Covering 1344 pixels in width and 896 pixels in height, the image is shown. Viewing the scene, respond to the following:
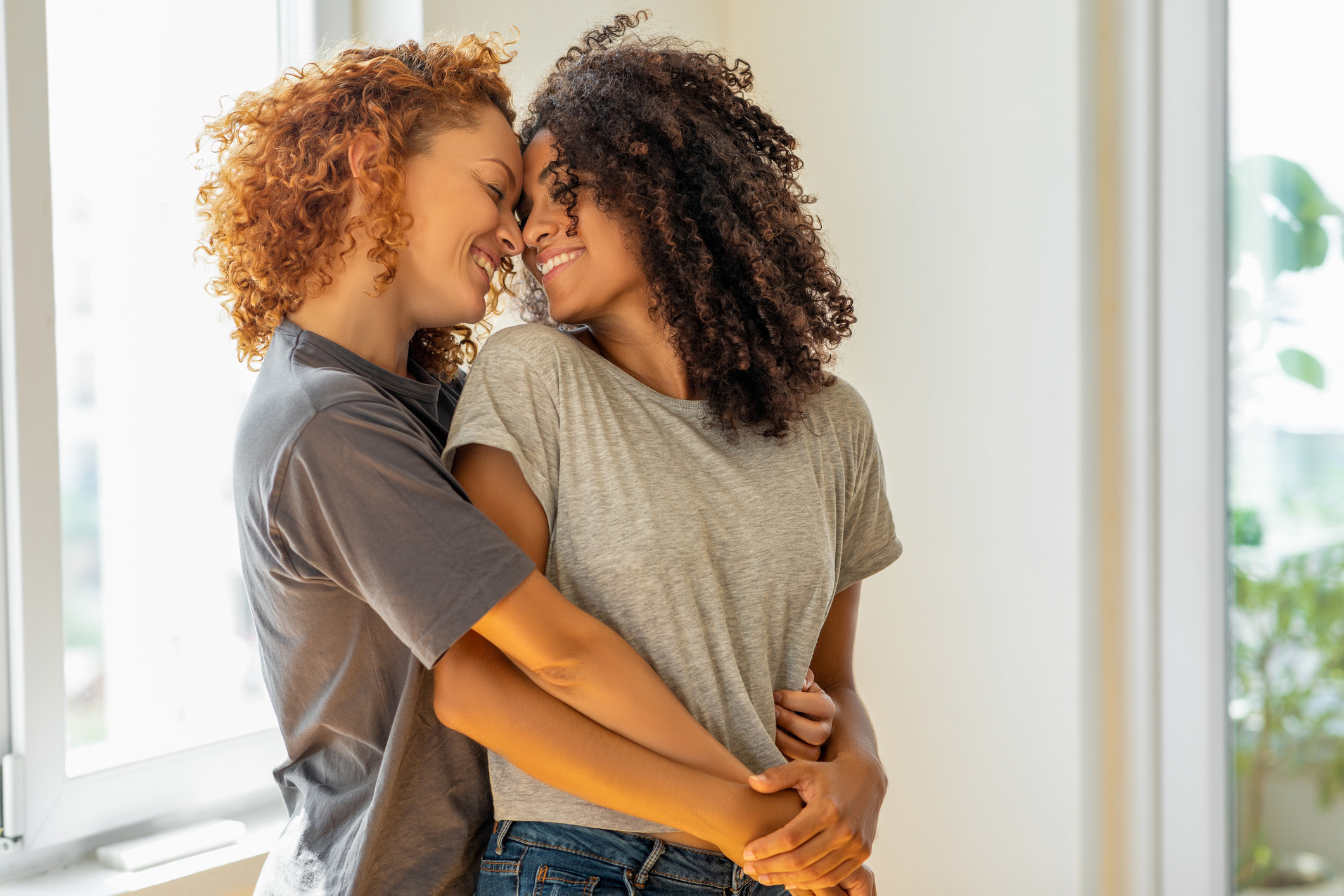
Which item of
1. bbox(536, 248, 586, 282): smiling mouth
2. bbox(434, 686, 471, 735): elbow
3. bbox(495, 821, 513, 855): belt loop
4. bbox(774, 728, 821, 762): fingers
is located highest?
bbox(536, 248, 586, 282): smiling mouth

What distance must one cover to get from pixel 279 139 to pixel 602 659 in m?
0.68

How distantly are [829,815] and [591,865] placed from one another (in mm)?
245

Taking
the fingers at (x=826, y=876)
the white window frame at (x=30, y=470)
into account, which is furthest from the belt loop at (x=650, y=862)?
the white window frame at (x=30, y=470)

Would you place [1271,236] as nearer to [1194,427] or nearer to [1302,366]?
[1302,366]

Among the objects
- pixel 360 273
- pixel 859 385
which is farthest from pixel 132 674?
pixel 859 385

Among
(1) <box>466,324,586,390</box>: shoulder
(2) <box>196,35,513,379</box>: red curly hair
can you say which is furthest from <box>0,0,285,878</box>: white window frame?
(1) <box>466,324,586,390</box>: shoulder

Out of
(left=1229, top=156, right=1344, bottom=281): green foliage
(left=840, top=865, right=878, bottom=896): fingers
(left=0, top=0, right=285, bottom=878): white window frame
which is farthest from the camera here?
(left=1229, top=156, right=1344, bottom=281): green foliage

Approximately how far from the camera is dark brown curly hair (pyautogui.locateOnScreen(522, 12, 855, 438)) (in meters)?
1.20

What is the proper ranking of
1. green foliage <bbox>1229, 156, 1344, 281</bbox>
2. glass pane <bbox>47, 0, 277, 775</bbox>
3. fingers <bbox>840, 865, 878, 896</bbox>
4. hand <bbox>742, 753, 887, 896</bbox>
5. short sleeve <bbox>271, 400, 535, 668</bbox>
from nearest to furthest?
short sleeve <bbox>271, 400, 535, 668</bbox>
hand <bbox>742, 753, 887, 896</bbox>
fingers <bbox>840, 865, 878, 896</bbox>
glass pane <bbox>47, 0, 277, 775</bbox>
green foliage <bbox>1229, 156, 1344, 281</bbox>

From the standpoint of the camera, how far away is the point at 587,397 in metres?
1.10

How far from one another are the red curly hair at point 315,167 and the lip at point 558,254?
16 centimetres

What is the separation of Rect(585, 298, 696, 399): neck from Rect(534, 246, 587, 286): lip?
0.24ft

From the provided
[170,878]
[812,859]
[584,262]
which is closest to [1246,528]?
[812,859]

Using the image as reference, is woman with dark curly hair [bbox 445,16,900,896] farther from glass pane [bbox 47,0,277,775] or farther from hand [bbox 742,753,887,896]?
glass pane [bbox 47,0,277,775]
